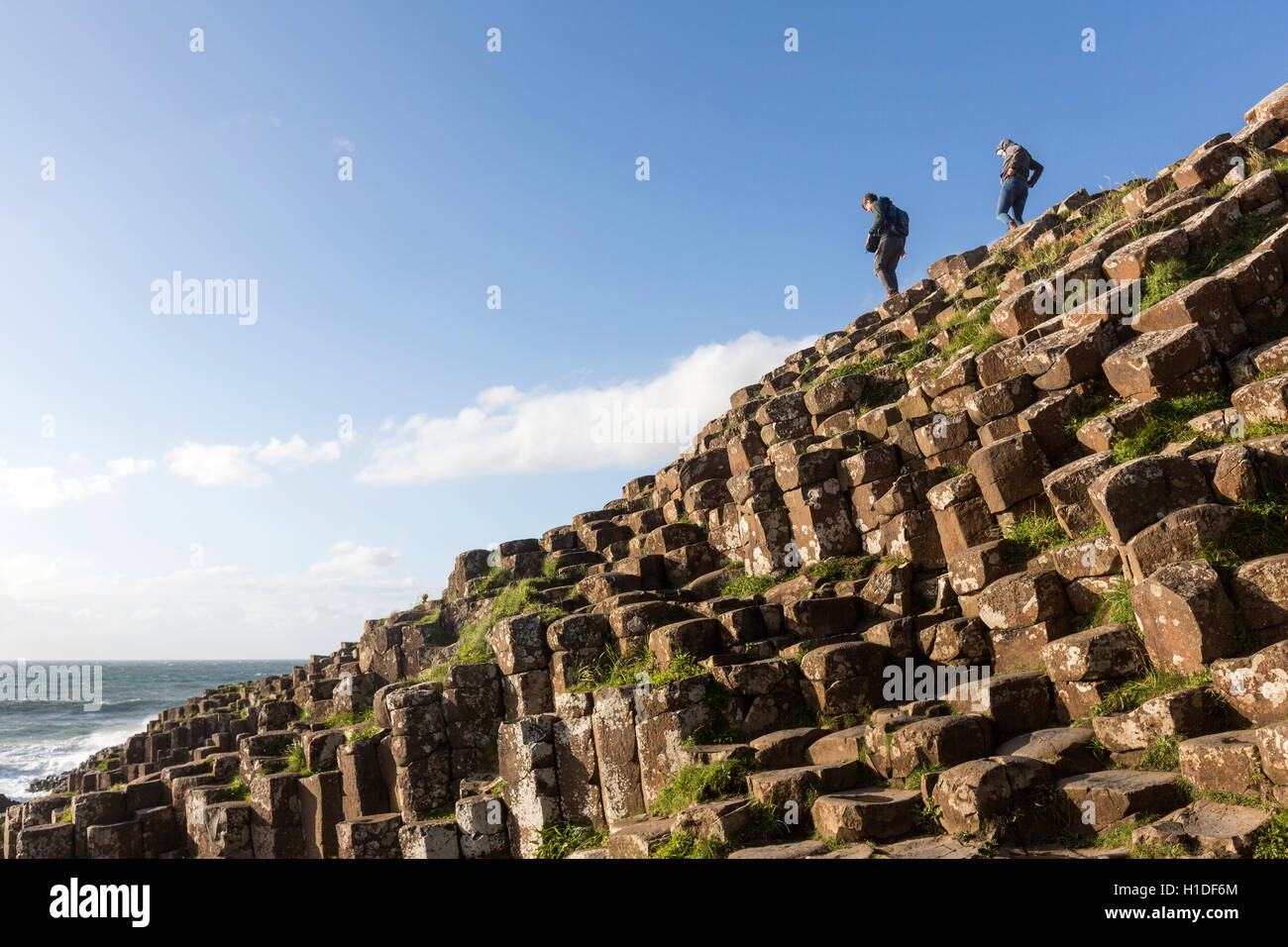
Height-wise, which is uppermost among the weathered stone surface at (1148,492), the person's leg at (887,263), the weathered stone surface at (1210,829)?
the person's leg at (887,263)

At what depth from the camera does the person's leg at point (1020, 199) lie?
20.5 m

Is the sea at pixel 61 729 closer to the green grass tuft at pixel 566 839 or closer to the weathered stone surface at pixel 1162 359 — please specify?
the green grass tuft at pixel 566 839

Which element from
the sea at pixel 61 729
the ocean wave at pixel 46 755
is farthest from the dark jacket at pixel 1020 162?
the ocean wave at pixel 46 755

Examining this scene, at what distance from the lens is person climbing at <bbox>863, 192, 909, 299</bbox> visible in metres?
21.2

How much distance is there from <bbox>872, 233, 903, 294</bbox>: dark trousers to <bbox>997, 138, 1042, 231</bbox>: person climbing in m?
2.50

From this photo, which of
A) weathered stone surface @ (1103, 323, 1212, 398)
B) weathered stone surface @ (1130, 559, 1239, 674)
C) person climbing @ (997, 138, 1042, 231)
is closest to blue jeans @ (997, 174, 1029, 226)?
person climbing @ (997, 138, 1042, 231)

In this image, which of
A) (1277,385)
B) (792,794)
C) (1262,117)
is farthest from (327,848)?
(1262,117)

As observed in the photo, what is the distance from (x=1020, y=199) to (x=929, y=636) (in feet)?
47.5

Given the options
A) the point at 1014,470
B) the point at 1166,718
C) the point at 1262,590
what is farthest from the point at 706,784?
the point at 1262,590

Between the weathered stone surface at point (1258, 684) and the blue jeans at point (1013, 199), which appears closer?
the weathered stone surface at point (1258, 684)

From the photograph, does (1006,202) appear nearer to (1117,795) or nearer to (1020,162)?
(1020,162)

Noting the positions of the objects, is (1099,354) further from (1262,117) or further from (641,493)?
(641,493)

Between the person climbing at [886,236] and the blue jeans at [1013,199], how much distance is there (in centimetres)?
225
